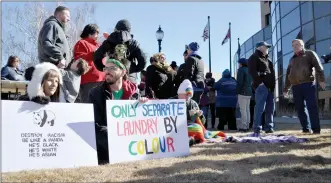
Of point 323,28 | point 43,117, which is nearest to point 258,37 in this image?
point 323,28

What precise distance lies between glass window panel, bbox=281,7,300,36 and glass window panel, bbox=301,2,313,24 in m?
0.46

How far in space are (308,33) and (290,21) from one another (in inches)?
76.0

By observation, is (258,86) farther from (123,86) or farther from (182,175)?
(182,175)

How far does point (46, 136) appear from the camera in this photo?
11.3 feet

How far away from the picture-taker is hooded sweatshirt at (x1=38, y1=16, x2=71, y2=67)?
4633 millimetres

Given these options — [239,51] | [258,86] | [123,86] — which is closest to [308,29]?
[258,86]

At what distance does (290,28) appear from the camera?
56.7ft

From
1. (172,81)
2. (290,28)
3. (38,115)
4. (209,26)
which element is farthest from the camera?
(209,26)

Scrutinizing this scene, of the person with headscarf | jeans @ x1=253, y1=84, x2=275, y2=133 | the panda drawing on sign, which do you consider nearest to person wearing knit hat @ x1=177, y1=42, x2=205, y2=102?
jeans @ x1=253, y1=84, x2=275, y2=133

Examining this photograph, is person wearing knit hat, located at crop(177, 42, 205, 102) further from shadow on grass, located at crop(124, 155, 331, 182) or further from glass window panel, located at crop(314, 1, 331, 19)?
glass window panel, located at crop(314, 1, 331, 19)

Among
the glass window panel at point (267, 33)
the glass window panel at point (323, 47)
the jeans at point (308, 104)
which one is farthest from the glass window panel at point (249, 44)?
the jeans at point (308, 104)

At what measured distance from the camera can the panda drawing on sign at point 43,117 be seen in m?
3.44

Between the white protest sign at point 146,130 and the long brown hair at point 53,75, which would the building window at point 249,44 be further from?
the long brown hair at point 53,75

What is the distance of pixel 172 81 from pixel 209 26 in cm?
2110
